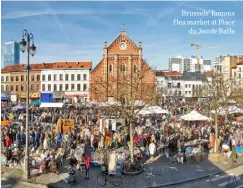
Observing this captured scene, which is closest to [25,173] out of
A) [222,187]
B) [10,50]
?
[222,187]

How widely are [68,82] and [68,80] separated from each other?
422 millimetres

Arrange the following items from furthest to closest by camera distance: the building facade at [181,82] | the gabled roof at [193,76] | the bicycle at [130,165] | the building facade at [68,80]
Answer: the gabled roof at [193,76]
the building facade at [181,82]
the building facade at [68,80]
the bicycle at [130,165]

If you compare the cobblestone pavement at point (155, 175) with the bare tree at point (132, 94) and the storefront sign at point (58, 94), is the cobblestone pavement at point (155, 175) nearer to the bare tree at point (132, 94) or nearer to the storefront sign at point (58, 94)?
the bare tree at point (132, 94)

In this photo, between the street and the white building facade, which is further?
the white building facade

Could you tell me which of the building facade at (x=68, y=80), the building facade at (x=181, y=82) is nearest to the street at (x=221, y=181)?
the building facade at (x=68, y=80)

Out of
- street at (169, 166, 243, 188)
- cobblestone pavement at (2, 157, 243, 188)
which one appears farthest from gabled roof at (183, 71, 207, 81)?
street at (169, 166, 243, 188)

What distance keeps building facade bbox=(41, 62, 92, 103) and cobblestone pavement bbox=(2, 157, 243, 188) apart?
53.0 metres

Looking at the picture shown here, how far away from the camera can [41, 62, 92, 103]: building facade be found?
233ft

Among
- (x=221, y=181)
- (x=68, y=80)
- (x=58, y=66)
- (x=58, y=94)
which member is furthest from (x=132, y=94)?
(x=58, y=66)

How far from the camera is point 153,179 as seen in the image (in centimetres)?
1541

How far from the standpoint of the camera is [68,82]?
72.1 meters

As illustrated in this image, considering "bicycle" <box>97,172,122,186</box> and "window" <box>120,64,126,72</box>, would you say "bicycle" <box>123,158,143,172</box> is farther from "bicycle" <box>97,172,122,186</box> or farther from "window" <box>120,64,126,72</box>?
"window" <box>120,64,126,72</box>

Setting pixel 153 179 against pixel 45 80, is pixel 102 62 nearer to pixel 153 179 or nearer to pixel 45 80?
pixel 45 80

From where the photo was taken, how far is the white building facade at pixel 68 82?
70938 millimetres
